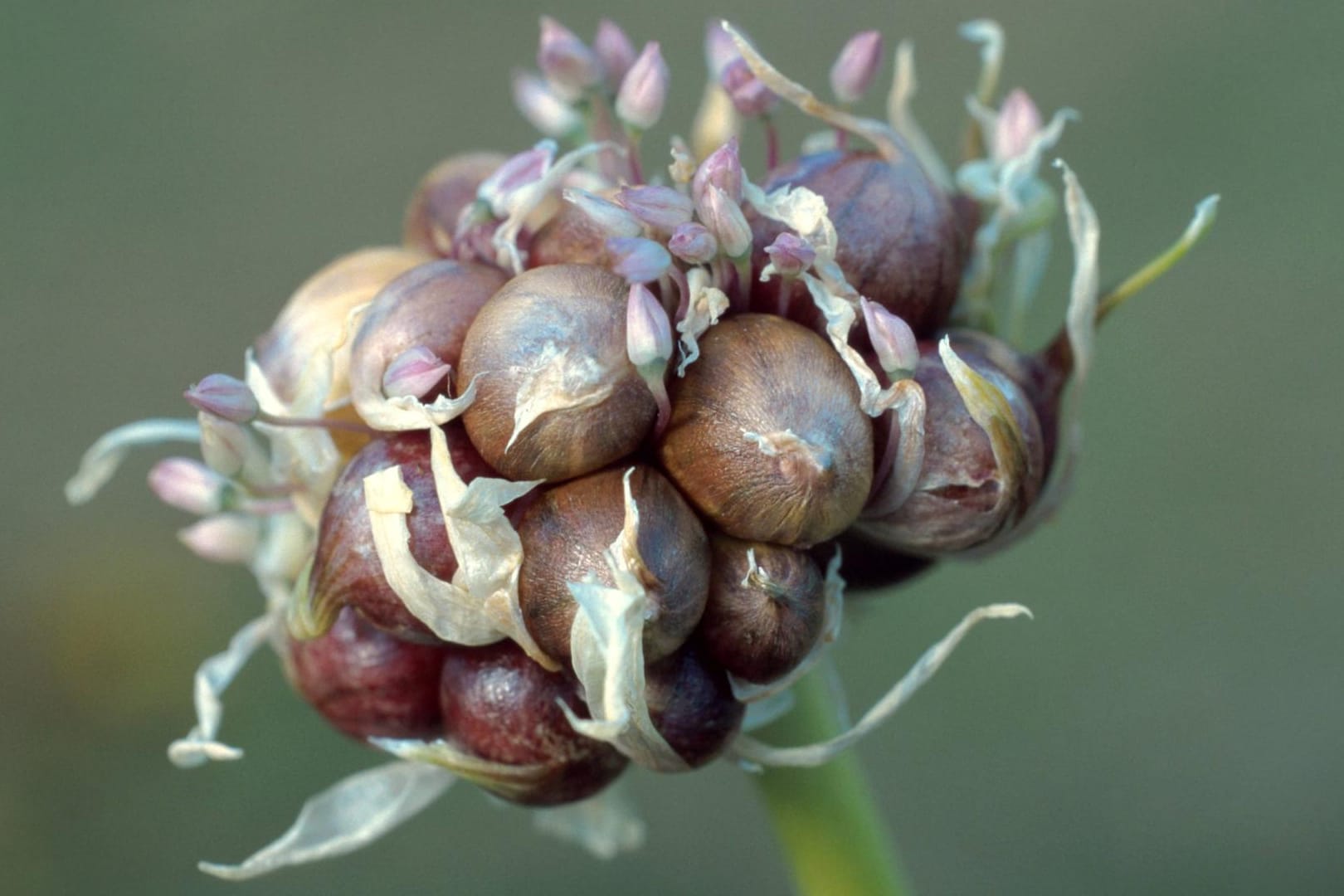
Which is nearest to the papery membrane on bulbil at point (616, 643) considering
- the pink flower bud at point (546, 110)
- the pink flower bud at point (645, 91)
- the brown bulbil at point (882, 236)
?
the brown bulbil at point (882, 236)

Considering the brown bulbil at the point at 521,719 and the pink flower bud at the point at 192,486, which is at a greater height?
the pink flower bud at the point at 192,486

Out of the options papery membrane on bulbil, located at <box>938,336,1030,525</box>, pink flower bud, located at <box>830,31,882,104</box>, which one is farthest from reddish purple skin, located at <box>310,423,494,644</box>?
pink flower bud, located at <box>830,31,882,104</box>

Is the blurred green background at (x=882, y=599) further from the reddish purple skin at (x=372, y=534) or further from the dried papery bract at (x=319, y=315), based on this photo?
the reddish purple skin at (x=372, y=534)

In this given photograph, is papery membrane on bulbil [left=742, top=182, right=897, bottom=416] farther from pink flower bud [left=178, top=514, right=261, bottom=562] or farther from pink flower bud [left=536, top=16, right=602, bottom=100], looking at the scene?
pink flower bud [left=178, top=514, right=261, bottom=562]

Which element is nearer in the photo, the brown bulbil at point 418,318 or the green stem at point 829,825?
the brown bulbil at point 418,318

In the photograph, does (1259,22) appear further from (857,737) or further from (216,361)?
(857,737)

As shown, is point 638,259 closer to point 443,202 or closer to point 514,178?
point 514,178

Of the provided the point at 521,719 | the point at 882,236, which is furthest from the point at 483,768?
the point at 882,236
